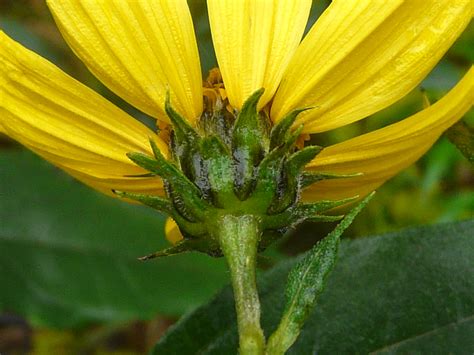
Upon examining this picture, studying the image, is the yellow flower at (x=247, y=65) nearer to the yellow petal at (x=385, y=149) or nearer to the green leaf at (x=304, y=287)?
the yellow petal at (x=385, y=149)

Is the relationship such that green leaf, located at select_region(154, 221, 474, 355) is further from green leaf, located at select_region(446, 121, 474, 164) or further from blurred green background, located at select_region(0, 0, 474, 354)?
blurred green background, located at select_region(0, 0, 474, 354)

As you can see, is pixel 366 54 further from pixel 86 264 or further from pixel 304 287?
pixel 86 264

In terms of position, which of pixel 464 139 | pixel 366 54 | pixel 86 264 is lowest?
pixel 86 264

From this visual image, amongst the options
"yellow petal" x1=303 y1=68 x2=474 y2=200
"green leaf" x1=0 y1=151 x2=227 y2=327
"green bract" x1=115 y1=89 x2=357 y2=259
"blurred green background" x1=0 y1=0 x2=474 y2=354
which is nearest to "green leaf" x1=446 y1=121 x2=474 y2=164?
"yellow petal" x1=303 y1=68 x2=474 y2=200

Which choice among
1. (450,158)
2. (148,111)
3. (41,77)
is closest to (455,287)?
(148,111)

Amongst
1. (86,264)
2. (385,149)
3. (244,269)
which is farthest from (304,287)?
(86,264)

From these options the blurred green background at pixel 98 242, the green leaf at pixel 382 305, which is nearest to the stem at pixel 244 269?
the green leaf at pixel 382 305

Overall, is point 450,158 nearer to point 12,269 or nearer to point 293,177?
point 12,269
